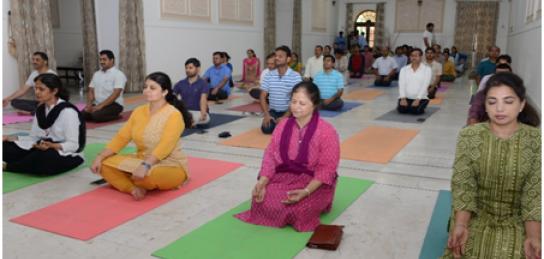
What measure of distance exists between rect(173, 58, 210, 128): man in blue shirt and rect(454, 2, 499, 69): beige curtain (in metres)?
13.7

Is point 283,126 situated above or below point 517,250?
above

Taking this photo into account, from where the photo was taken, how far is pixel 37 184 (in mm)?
3279

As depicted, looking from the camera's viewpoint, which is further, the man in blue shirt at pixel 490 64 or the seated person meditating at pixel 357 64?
the seated person meditating at pixel 357 64

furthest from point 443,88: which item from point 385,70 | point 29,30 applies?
point 29,30

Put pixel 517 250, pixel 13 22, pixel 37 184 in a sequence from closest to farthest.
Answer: pixel 517 250
pixel 37 184
pixel 13 22

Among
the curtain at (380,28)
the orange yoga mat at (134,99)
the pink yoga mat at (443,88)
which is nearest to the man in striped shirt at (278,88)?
the orange yoga mat at (134,99)

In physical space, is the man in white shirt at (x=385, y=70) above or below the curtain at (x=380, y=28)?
below

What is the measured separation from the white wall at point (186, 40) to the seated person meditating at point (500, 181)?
805 cm

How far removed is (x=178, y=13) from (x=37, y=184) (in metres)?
7.00

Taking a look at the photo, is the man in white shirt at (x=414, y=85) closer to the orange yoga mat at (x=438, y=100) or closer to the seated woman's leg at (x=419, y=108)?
the seated woman's leg at (x=419, y=108)

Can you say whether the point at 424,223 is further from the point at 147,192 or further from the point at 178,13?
the point at 178,13

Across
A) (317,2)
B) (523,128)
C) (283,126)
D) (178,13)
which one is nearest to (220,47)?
(178,13)

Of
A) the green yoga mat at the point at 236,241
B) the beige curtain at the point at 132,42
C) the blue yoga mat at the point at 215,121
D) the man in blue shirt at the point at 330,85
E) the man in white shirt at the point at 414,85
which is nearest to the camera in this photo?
the green yoga mat at the point at 236,241

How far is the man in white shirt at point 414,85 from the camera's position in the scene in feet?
20.6
